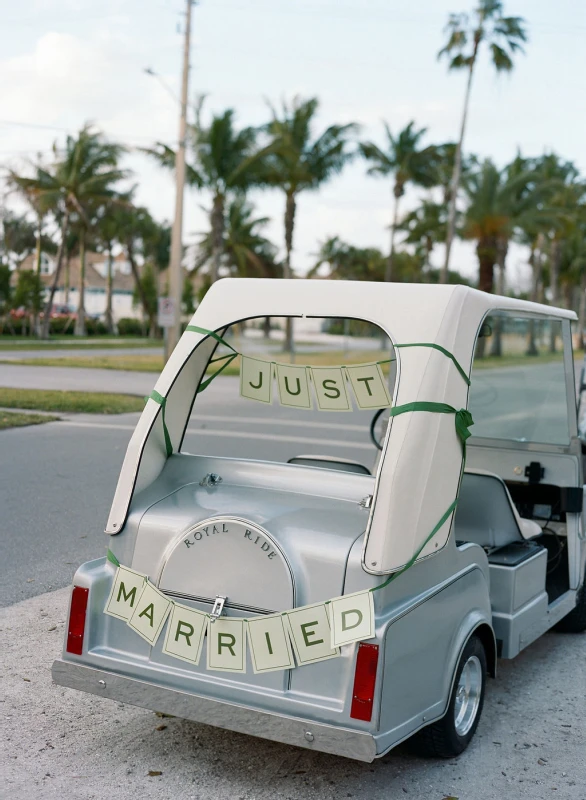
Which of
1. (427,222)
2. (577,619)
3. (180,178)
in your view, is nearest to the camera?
(577,619)

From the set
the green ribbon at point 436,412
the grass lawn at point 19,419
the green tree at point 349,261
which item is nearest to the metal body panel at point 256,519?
the green ribbon at point 436,412

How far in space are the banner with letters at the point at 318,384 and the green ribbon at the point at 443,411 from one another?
0.86 ft

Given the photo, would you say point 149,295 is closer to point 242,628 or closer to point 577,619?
point 577,619

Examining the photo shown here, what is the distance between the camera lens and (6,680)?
4.20m

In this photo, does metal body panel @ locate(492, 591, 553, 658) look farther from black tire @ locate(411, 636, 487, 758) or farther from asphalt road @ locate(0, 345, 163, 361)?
asphalt road @ locate(0, 345, 163, 361)

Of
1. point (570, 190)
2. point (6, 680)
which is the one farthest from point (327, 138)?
point (6, 680)

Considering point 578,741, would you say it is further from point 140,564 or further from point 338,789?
point 140,564

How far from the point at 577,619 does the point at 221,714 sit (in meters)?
2.82

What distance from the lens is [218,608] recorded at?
328 centimetres

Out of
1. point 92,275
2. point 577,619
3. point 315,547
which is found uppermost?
point 315,547

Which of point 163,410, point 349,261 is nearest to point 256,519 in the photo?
point 163,410

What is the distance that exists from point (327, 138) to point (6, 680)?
1530 inches

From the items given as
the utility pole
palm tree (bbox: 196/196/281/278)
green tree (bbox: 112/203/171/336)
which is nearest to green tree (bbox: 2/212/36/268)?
green tree (bbox: 112/203/171/336)

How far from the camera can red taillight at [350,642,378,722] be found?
9.78 feet
